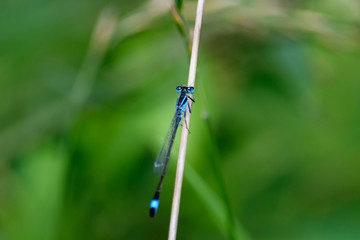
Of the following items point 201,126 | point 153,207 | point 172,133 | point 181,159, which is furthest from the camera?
point 201,126

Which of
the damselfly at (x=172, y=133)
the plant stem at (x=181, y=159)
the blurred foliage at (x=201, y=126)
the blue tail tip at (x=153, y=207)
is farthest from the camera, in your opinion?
the blurred foliage at (x=201, y=126)

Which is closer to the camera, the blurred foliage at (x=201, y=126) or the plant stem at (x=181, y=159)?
the plant stem at (x=181, y=159)

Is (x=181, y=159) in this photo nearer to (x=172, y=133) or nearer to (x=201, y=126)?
(x=172, y=133)

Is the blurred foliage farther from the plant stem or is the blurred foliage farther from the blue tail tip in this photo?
the plant stem

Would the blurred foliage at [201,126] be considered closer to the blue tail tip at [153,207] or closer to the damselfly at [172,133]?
the damselfly at [172,133]

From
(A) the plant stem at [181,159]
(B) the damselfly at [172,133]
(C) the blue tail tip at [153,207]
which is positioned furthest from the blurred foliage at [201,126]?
(A) the plant stem at [181,159]

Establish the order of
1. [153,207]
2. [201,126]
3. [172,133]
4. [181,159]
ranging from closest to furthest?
[181,159]
[153,207]
[172,133]
[201,126]

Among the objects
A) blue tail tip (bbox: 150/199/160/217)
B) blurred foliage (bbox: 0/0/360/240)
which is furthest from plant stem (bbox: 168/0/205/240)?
blurred foliage (bbox: 0/0/360/240)

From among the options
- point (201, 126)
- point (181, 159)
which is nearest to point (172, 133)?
point (201, 126)

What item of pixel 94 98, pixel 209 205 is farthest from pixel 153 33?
pixel 209 205
